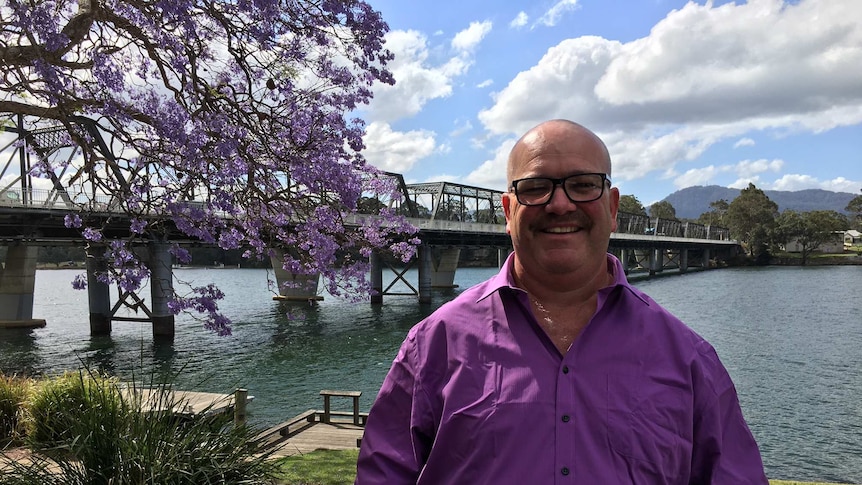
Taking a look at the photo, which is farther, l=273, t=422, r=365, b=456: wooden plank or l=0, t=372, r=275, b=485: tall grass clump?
l=273, t=422, r=365, b=456: wooden plank

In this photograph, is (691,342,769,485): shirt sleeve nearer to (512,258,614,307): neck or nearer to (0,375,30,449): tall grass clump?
(512,258,614,307): neck

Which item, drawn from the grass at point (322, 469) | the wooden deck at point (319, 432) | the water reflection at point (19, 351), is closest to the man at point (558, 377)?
the grass at point (322, 469)

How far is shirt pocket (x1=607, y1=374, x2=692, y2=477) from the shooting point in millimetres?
1730

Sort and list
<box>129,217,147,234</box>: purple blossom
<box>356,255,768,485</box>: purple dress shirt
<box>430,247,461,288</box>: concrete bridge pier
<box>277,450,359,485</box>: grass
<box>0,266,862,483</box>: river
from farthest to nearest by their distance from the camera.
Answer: <box>430,247,461,288</box>: concrete bridge pier
<box>0,266,862,483</box>: river
<box>277,450,359,485</box>: grass
<box>129,217,147,234</box>: purple blossom
<box>356,255,768,485</box>: purple dress shirt

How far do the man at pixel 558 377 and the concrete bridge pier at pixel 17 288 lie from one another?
42033mm

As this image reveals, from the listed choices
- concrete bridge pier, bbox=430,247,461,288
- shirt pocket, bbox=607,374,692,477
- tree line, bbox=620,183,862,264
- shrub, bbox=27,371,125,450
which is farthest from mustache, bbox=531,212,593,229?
tree line, bbox=620,183,862,264

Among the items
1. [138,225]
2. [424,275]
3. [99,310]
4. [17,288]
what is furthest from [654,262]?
[138,225]

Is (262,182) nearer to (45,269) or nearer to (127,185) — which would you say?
(127,185)

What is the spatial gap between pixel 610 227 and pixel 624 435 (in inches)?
27.1

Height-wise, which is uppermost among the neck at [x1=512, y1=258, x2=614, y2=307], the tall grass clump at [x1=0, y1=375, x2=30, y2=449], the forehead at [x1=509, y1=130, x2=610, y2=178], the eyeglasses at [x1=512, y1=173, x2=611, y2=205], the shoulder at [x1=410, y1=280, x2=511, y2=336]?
the forehead at [x1=509, y1=130, x2=610, y2=178]

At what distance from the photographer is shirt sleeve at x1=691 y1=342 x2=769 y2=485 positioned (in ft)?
5.86

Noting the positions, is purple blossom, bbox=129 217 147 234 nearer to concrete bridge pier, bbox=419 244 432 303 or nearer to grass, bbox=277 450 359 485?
grass, bbox=277 450 359 485

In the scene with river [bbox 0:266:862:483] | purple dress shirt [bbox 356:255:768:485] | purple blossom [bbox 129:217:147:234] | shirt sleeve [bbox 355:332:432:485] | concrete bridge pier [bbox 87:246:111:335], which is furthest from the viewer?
concrete bridge pier [bbox 87:246:111:335]

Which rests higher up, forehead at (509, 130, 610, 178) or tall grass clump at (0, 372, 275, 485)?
forehead at (509, 130, 610, 178)
